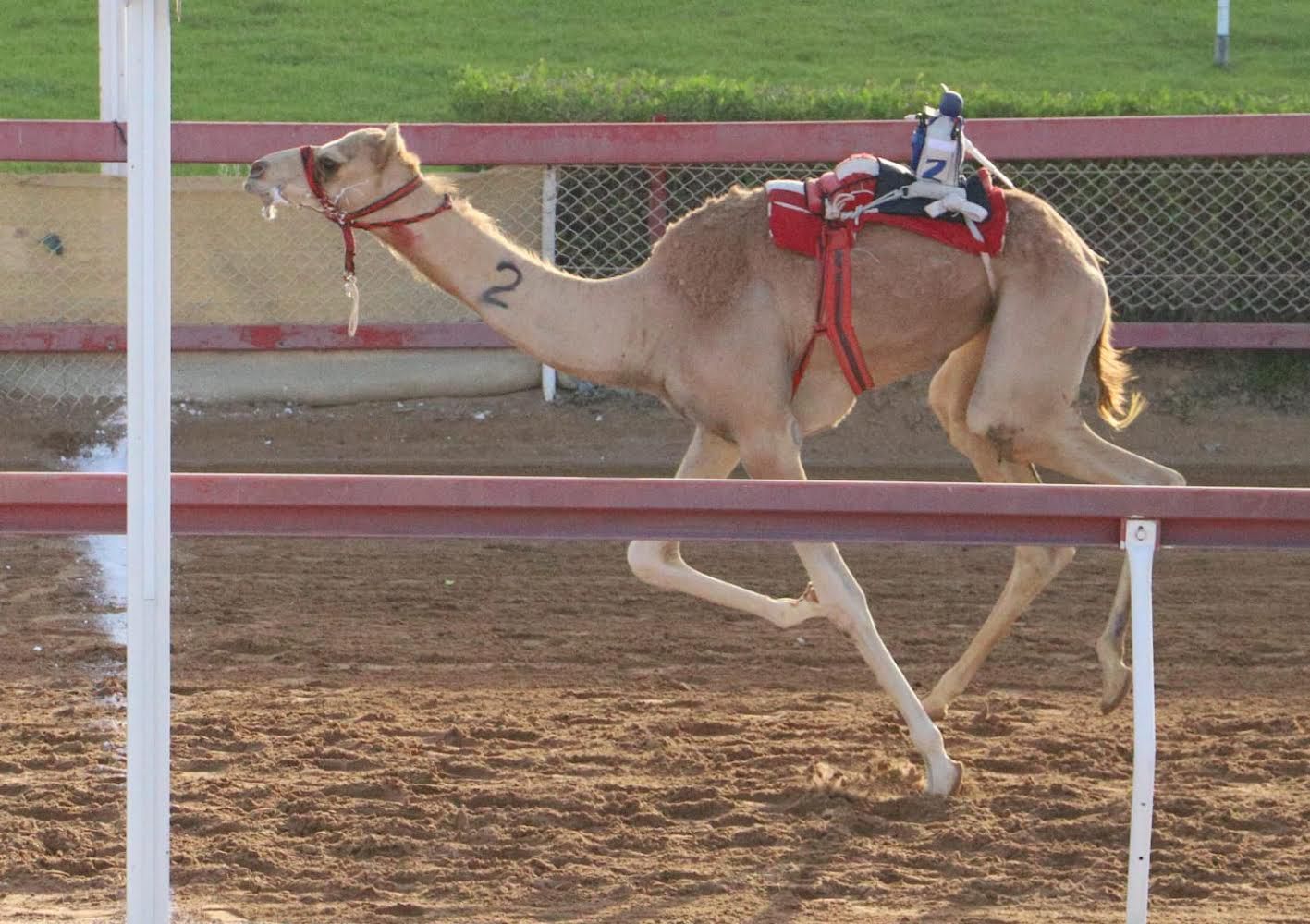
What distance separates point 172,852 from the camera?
4.88 metres

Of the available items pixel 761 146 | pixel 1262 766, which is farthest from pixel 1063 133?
pixel 1262 766

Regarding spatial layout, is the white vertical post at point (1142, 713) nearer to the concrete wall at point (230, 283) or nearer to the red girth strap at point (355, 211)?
the red girth strap at point (355, 211)

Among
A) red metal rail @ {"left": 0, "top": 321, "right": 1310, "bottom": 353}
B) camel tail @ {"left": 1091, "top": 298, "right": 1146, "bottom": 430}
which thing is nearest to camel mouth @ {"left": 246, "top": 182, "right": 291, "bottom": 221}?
camel tail @ {"left": 1091, "top": 298, "right": 1146, "bottom": 430}

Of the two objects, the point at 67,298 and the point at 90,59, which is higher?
the point at 90,59

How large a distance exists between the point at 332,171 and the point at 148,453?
2400mm

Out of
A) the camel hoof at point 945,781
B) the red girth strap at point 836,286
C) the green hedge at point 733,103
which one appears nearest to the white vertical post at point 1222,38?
the green hedge at point 733,103

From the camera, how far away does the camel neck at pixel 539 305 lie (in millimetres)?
6043

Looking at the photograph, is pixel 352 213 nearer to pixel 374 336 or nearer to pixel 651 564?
pixel 651 564

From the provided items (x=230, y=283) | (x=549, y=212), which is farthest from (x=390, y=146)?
(x=230, y=283)

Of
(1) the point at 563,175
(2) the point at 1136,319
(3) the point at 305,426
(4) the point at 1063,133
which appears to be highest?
(4) the point at 1063,133

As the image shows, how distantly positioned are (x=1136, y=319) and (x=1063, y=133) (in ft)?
17.4

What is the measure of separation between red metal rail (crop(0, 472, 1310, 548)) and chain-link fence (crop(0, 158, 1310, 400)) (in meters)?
7.45

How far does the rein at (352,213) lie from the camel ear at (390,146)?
0.10 meters

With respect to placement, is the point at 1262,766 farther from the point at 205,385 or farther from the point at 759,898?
the point at 205,385
